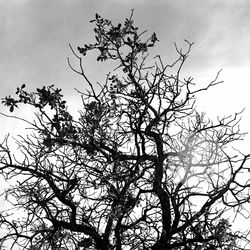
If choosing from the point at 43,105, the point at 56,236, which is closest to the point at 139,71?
the point at 43,105

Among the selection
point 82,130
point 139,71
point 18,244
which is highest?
point 139,71

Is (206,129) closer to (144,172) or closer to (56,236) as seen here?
(144,172)

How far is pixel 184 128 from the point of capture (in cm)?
901

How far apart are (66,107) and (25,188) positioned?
5.85 feet

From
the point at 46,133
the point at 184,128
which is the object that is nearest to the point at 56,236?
the point at 46,133

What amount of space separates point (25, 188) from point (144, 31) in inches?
157

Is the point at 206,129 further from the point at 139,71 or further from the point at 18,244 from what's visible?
the point at 18,244

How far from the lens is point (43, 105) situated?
8742 millimetres

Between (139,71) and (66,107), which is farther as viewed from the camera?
(139,71)

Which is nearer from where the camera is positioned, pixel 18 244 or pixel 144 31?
pixel 18 244

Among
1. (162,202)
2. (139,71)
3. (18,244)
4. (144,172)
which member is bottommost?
(18,244)

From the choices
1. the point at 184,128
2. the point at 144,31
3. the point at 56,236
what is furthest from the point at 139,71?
the point at 56,236

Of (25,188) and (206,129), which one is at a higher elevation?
(206,129)

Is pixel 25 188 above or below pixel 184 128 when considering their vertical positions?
below
